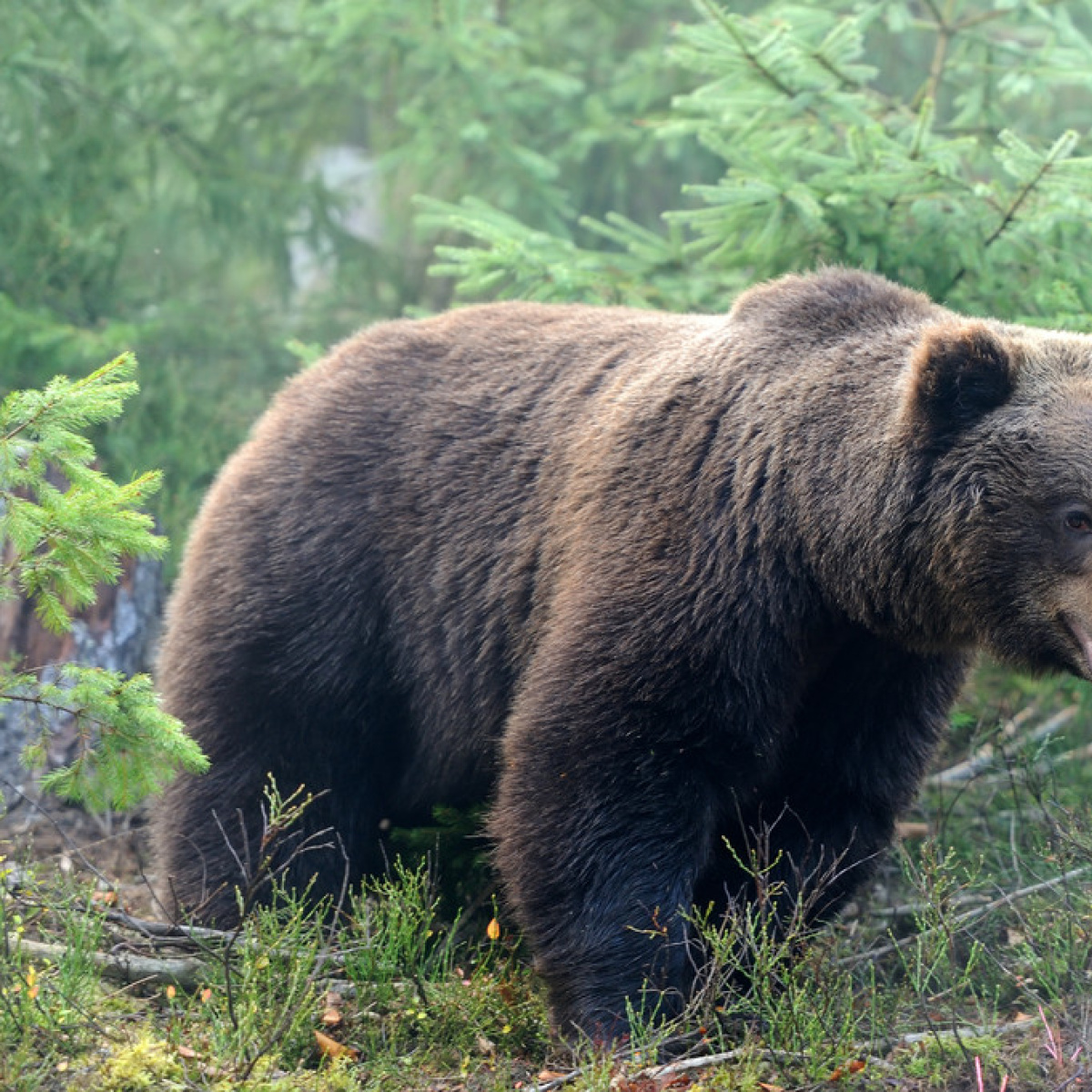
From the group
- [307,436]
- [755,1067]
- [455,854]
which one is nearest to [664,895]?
[755,1067]

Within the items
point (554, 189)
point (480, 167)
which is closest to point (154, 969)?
point (554, 189)

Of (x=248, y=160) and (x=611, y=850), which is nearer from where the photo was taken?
(x=611, y=850)

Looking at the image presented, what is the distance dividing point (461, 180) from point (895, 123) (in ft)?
13.2

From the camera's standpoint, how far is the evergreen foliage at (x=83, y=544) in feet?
14.5

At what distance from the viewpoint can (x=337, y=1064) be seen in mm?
4535

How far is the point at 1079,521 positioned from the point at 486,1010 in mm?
2692

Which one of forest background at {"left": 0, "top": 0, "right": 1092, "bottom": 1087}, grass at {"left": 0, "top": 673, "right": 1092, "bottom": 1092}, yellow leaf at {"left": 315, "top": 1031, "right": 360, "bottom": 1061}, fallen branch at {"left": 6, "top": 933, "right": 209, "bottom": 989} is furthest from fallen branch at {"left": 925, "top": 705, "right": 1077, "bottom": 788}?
fallen branch at {"left": 6, "top": 933, "right": 209, "bottom": 989}

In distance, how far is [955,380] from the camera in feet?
15.9

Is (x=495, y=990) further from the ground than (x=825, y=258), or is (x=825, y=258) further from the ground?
(x=825, y=258)

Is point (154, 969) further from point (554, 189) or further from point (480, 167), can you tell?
point (480, 167)

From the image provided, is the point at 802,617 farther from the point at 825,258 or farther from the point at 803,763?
the point at 825,258

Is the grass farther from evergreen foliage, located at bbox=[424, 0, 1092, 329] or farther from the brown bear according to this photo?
evergreen foliage, located at bbox=[424, 0, 1092, 329]

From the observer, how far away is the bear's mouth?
4.68 metres

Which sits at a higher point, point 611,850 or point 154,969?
point 611,850
